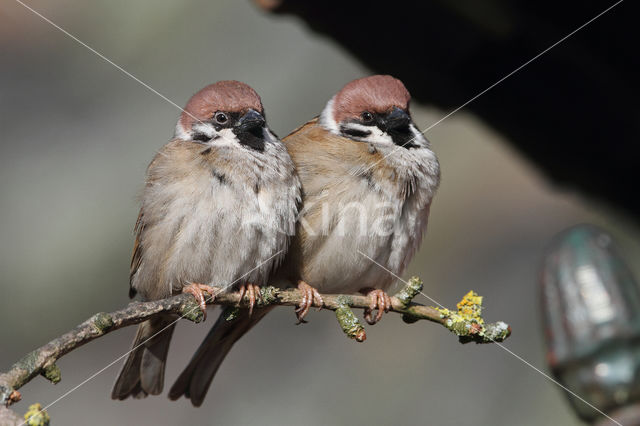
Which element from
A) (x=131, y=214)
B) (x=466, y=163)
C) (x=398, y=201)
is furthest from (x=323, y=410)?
(x=466, y=163)

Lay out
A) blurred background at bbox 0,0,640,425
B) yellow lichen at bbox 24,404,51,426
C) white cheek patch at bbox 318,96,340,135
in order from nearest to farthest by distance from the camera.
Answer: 1. yellow lichen at bbox 24,404,51,426
2. white cheek patch at bbox 318,96,340,135
3. blurred background at bbox 0,0,640,425

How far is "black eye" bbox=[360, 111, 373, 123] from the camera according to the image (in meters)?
2.64

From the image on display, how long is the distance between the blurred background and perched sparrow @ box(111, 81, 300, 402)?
1.02 m

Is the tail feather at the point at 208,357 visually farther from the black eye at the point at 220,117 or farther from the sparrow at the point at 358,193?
the black eye at the point at 220,117

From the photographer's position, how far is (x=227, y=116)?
2.44 meters

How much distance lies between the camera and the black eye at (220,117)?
2.45 m

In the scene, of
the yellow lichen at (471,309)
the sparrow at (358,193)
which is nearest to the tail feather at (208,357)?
the sparrow at (358,193)

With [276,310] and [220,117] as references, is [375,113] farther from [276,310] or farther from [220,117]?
[276,310]

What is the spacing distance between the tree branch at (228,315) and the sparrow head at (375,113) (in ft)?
1.94

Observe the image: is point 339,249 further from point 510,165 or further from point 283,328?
point 510,165

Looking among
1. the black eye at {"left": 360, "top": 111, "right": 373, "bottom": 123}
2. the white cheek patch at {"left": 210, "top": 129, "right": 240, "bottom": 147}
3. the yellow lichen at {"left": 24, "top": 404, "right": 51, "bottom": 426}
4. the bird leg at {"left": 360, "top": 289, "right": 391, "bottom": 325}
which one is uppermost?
the black eye at {"left": 360, "top": 111, "right": 373, "bottom": 123}

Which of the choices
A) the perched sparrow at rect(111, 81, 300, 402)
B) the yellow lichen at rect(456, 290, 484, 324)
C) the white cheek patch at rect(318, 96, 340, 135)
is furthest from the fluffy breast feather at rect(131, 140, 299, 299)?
the yellow lichen at rect(456, 290, 484, 324)

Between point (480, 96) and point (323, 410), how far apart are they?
1.86 meters

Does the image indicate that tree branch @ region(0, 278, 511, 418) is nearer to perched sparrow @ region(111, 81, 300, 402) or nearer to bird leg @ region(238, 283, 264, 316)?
bird leg @ region(238, 283, 264, 316)
